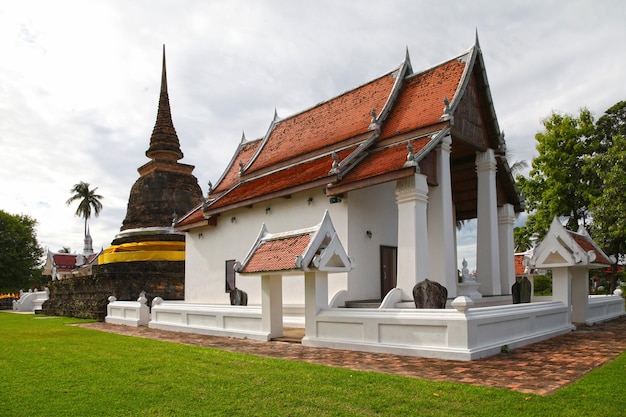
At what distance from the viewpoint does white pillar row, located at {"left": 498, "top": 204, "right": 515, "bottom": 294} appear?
15742mm

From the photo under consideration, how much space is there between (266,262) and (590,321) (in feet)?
29.4

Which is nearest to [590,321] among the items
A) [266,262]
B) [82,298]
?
[266,262]

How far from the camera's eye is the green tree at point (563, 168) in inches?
996

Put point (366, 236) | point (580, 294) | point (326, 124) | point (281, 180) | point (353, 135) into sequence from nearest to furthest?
point (580, 294)
point (366, 236)
point (353, 135)
point (281, 180)
point (326, 124)

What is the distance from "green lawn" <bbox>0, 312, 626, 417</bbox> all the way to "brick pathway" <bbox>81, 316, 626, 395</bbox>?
1.23ft

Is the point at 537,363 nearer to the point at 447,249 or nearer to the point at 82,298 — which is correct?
the point at 447,249

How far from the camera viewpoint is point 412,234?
11.7 metres

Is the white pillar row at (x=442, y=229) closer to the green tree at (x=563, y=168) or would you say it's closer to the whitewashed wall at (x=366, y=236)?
the whitewashed wall at (x=366, y=236)

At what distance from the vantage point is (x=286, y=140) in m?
18.2

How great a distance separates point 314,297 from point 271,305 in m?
1.35

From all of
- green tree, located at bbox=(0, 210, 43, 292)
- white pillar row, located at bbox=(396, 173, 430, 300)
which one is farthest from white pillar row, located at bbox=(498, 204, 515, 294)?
green tree, located at bbox=(0, 210, 43, 292)

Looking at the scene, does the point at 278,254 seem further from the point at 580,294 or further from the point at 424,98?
the point at 580,294

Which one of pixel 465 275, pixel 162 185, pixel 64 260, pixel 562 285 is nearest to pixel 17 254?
pixel 64 260

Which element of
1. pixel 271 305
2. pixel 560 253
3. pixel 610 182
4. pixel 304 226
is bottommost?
pixel 271 305
